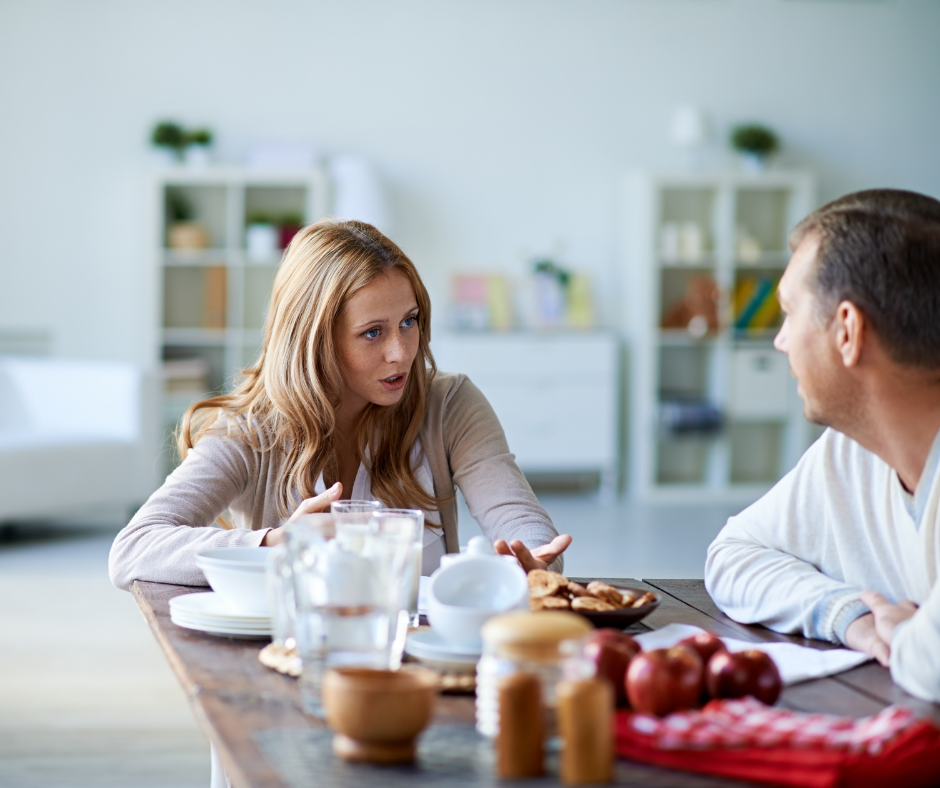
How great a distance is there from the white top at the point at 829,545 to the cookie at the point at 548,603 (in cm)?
25

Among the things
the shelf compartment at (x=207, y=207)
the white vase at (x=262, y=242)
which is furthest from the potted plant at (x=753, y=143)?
the shelf compartment at (x=207, y=207)

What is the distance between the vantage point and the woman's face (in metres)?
1.77

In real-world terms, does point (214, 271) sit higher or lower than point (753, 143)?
lower

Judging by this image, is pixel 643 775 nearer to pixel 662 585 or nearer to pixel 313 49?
pixel 662 585

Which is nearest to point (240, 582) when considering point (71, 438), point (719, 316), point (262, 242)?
point (71, 438)

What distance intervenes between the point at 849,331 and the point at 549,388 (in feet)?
16.8

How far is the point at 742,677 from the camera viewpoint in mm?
884

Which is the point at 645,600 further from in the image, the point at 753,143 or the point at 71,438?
the point at 753,143

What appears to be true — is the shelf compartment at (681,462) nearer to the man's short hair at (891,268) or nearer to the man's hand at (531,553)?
the man's hand at (531,553)

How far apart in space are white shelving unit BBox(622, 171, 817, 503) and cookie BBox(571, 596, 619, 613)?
5.22 metres

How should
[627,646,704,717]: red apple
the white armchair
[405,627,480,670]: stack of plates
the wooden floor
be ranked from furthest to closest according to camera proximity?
the white armchair → the wooden floor → [405,627,480,670]: stack of plates → [627,646,704,717]: red apple

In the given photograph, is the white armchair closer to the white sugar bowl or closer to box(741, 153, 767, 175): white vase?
box(741, 153, 767, 175): white vase

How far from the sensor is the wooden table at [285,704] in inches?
29.6

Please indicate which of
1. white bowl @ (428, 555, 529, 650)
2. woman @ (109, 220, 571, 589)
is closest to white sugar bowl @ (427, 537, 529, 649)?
white bowl @ (428, 555, 529, 650)
